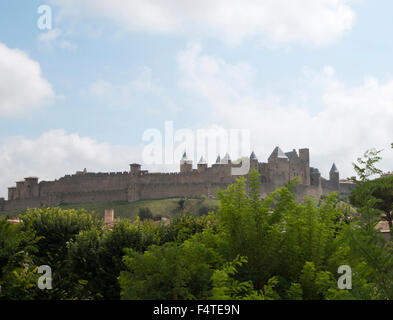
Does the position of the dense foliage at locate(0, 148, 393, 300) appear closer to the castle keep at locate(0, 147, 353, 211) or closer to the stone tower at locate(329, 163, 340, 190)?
the castle keep at locate(0, 147, 353, 211)

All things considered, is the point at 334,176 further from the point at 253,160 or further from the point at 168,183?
the point at 168,183

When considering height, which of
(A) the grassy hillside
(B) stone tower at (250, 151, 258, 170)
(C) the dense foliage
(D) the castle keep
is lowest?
(C) the dense foliage

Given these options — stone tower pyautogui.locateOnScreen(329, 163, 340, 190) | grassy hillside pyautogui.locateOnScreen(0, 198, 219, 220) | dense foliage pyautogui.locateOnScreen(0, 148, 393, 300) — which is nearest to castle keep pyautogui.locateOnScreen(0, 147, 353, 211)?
stone tower pyautogui.locateOnScreen(329, 163, 340, 190)

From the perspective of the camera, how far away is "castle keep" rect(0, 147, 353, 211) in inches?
3509

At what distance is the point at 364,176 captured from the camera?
8008 millimetres

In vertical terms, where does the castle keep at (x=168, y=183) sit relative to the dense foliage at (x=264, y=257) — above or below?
above

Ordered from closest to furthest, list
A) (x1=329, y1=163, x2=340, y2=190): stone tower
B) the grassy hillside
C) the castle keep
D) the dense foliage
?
the dense foliage < the grassy hillside < the castle keep < (x1=329, y1=163, x2=340, y2=190): stone tower

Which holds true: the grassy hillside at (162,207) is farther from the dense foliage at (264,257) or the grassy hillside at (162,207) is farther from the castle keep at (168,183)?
the dense foliage at (264,257)

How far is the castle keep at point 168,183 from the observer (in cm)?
8912

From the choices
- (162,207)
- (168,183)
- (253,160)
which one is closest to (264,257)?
(162,207)

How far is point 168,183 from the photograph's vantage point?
305 ft

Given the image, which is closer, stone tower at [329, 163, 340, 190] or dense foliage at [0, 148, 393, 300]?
dense foliage at [0, 148, 393, 300]

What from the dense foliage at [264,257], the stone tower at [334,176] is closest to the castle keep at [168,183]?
the stone tower at [334,176]
